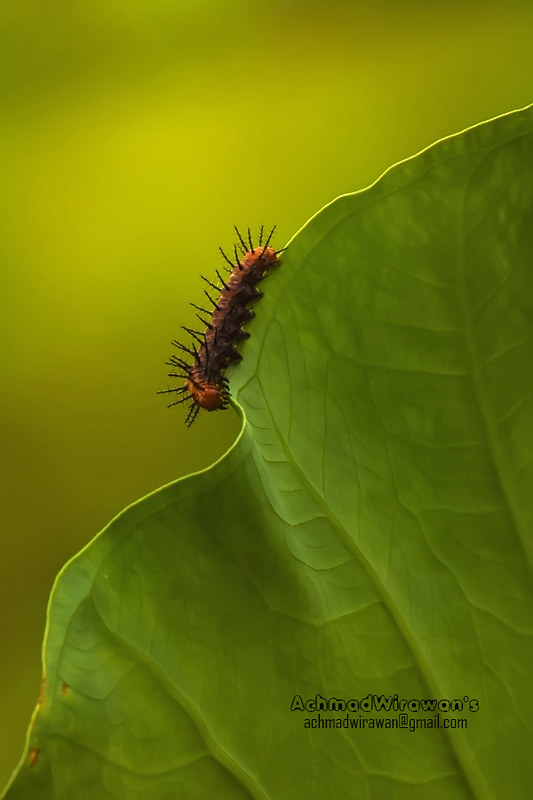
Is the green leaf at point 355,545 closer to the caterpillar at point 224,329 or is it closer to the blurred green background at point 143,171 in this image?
the caterpillar at point 224,329

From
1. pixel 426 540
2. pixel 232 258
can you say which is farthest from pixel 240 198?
pixel 426 540

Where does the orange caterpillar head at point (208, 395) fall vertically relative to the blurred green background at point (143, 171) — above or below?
below

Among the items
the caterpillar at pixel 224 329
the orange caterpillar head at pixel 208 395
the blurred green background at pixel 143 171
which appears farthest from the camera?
the blurred green background at pixel 143 171

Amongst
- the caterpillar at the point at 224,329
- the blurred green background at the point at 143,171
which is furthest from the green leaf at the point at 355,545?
the blurred green background at the point at 143,171

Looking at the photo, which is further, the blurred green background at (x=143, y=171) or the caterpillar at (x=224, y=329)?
the blurred green background at (x=143, y=171)

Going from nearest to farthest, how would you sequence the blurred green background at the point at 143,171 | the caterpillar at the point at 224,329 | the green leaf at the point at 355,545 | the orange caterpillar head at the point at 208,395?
the green leaf at the point at 355,545 → the caterpillar at the point at 224,329 → the orange caterpillar head at the point at 208,395 → the blurred green background at the point at 143,171

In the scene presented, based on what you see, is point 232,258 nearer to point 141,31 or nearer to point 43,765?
point 141,31
